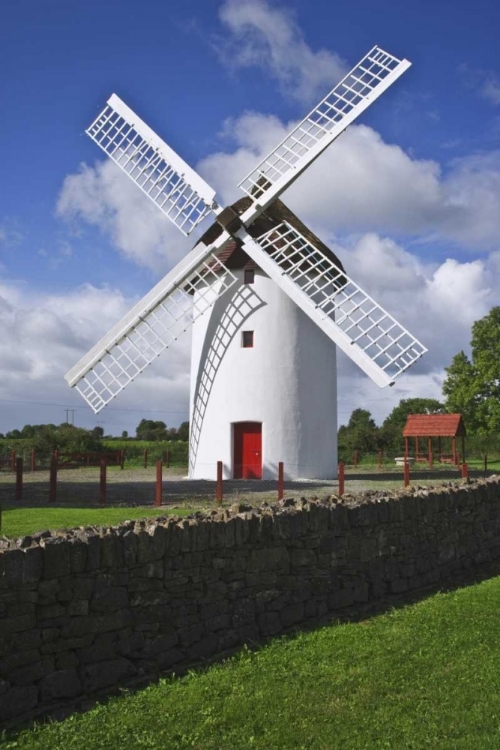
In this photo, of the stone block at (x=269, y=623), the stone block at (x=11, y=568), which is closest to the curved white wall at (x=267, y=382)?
the stone block at (x=269, y=623)

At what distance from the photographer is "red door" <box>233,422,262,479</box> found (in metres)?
23.7

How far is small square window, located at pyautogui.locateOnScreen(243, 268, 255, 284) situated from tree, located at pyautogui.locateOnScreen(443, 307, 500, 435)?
31.4 m

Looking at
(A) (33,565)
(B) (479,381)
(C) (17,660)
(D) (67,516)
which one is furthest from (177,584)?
(B) (479,381)

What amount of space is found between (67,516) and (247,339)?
11.0 meters

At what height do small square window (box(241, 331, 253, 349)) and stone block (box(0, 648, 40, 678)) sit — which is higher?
small square window (box(241, 331, 253, 349))

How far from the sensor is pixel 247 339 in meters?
23.8

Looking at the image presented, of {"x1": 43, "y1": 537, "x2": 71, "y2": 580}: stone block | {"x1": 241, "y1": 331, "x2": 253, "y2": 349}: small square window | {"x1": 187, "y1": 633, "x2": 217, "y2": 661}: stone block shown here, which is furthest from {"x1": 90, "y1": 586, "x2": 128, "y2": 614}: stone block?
{"x1": 241, "y1": 331, "x2": 253, "y2": 349}: small square window

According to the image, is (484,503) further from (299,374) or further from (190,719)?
(299,374)

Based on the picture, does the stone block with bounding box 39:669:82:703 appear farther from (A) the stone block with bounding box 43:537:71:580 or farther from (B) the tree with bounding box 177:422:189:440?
(B) the tree with bounding box 177:422:189:440

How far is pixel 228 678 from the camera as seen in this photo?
622 cm

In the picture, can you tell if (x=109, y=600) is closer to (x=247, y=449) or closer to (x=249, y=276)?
(x=247, y=449)

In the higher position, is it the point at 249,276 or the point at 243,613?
the point at 249,276

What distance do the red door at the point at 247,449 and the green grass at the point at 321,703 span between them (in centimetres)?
1621

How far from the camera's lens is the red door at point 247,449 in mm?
23719
